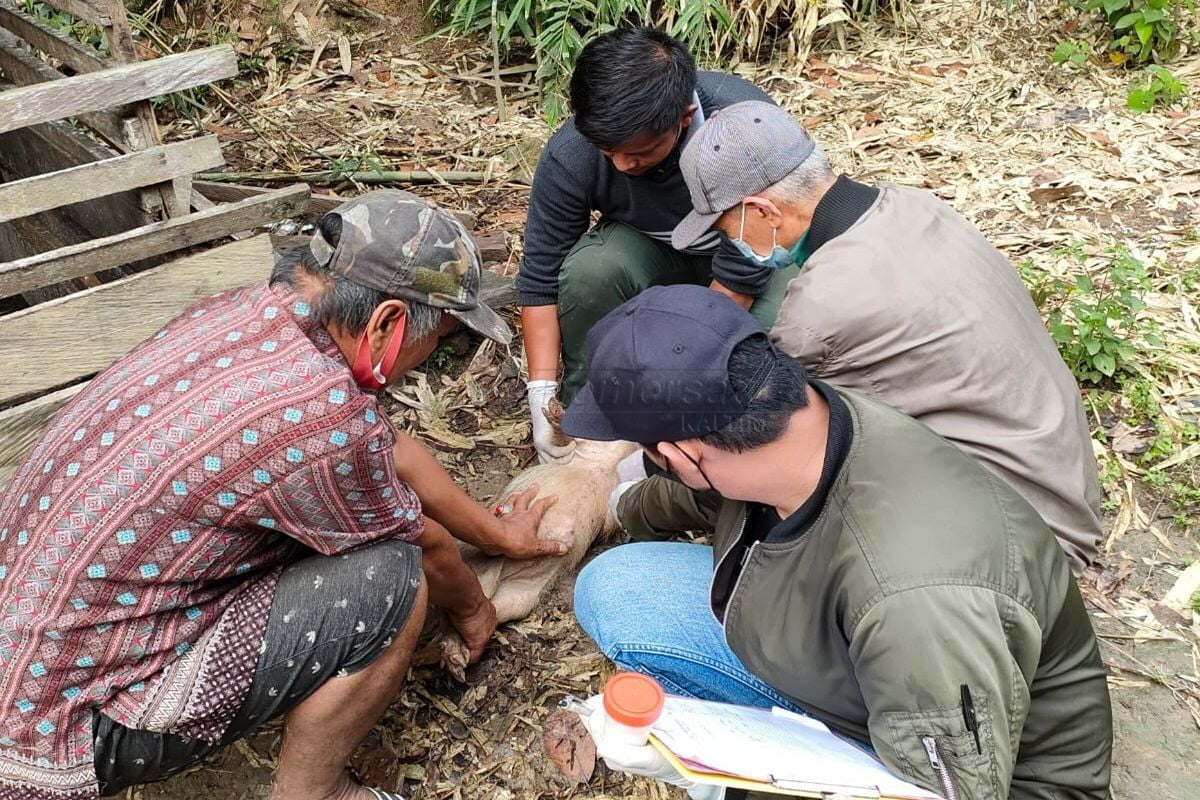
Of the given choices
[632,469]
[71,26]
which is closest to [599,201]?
[632,469]

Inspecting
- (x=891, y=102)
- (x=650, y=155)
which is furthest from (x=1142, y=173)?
(x=650, y=155)

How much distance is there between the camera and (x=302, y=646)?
7.73 feet

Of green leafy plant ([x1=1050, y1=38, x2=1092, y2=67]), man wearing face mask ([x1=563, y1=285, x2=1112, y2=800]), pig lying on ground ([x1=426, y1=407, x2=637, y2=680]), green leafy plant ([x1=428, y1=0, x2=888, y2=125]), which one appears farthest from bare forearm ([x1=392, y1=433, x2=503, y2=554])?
green leafy plant ([x1=1050, y1=38, x2=1092, y2=67])

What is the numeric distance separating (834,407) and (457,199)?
370 centimetres

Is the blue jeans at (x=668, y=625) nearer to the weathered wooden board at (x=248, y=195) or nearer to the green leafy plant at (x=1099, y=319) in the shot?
the green leafy plant at (x=1099, y=319)

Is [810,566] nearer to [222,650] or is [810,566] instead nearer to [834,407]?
[834,407]

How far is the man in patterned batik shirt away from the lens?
2.09 m

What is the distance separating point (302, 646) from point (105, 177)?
1961 millimetres

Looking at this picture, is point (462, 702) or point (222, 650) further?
point (462, 702)

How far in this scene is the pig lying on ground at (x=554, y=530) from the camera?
3.21m

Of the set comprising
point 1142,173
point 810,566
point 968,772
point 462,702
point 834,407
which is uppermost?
point 834,407

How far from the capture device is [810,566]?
2010mm

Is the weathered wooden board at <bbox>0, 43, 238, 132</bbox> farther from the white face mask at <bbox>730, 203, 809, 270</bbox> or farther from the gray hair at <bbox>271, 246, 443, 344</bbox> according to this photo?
the white face mask at <bbox>730, 203, 809, 270</bbox>

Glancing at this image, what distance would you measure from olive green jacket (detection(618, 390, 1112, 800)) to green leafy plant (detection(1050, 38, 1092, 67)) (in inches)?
199
